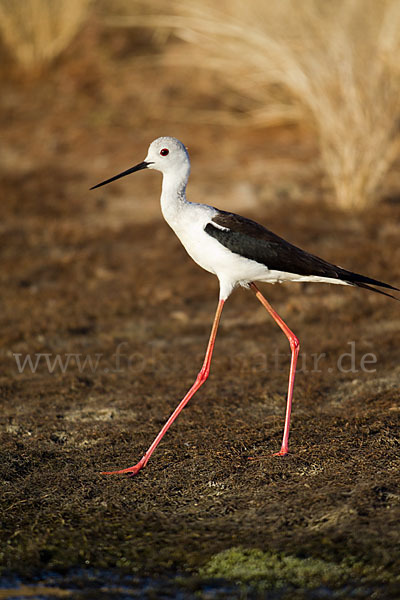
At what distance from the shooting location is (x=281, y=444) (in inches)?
169

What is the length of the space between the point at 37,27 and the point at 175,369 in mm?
7749

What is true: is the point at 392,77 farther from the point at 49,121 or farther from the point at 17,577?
the point at 17,577

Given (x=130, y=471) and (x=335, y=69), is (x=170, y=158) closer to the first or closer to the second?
(x=130, y=471)

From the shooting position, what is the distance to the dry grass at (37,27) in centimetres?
1173

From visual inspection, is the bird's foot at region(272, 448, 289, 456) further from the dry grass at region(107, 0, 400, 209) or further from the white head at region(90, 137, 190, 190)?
the dry grass at region(107, 0, 400, 209)

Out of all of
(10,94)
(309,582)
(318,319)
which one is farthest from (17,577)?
(10,94)

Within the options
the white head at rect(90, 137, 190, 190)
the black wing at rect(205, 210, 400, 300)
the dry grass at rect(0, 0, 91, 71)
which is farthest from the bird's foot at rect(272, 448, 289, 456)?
the dry grass at rect(0, 0, 91, 71)

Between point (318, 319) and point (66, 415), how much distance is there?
87.4 inches

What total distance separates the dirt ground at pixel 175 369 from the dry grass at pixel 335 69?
445mm

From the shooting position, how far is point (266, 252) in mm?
4352

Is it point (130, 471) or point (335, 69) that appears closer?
point (130, 471)

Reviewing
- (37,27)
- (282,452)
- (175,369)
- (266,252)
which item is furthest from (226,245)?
(37,27)

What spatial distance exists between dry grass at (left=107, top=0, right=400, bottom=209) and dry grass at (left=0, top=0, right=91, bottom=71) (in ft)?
10.8

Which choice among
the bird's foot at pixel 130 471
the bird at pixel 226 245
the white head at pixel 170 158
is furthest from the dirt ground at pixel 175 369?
the white head at pixel 170 158
